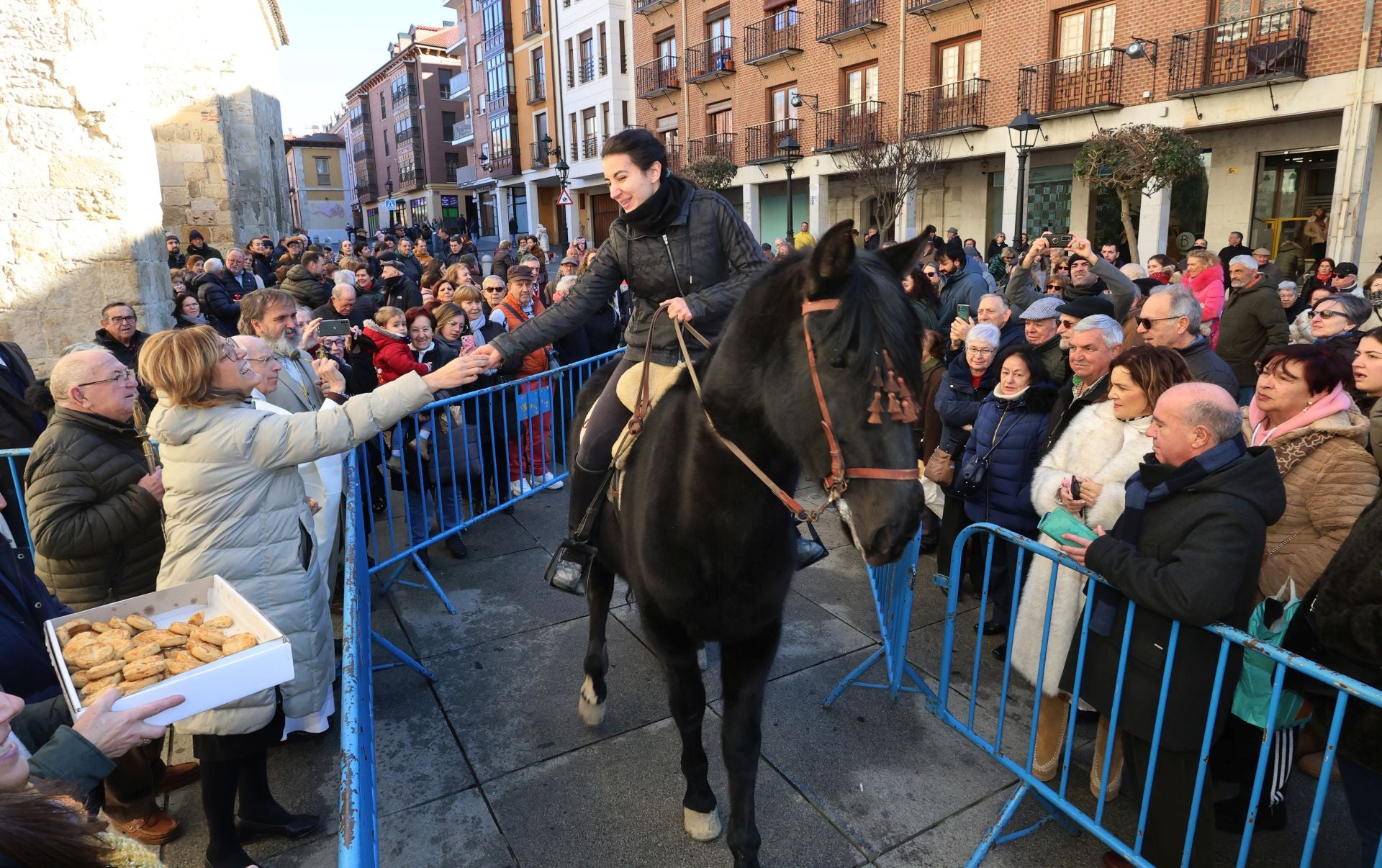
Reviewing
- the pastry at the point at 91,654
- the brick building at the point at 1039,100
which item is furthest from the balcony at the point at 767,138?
the pastry at the point at 91,654

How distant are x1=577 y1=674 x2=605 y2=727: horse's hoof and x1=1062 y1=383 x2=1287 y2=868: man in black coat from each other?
2302 millimetres

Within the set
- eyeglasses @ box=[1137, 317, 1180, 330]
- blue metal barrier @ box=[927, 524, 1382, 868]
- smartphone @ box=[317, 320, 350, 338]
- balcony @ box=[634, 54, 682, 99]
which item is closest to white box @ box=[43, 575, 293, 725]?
blue metal barrier @ box=[927, 524, 1382, 868]

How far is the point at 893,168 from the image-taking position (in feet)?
68.7

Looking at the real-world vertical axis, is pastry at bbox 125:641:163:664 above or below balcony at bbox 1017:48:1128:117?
below

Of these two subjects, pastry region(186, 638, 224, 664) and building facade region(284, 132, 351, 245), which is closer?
pastry region(186, 638, 224, 664)

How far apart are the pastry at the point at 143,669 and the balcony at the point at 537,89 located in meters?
44.2

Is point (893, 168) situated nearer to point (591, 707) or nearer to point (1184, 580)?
point (591, 707)

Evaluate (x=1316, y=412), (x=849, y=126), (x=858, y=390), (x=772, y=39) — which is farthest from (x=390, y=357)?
(x=772, y=39)

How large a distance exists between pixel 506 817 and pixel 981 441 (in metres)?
3.36

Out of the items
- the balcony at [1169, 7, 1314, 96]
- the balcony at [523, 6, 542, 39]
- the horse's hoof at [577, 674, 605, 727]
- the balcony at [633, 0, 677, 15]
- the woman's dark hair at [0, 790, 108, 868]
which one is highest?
the balcony at [523, 6, 542, 39]

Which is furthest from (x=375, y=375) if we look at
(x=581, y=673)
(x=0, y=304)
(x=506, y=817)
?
(x=506, y=817)

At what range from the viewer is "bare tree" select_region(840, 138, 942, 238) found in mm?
20969

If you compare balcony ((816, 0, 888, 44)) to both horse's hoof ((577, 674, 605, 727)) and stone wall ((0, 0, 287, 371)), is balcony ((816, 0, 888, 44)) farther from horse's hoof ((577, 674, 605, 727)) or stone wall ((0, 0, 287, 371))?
horse's hoof ((577, 674, 605, 727))

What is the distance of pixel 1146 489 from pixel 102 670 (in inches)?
138
